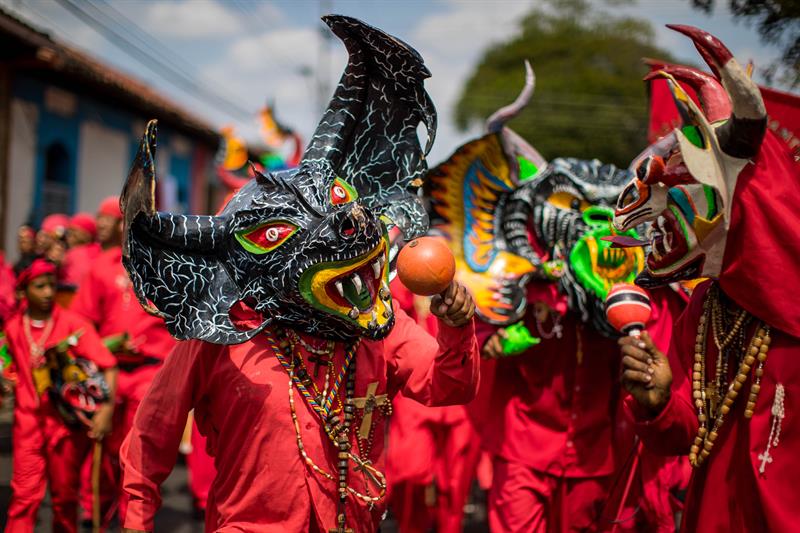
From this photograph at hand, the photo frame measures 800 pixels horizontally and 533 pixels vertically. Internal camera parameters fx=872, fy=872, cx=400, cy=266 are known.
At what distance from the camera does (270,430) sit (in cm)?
288

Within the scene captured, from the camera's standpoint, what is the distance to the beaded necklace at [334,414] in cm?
290

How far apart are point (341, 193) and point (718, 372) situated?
1375mm

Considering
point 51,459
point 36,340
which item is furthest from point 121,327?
point 51,459

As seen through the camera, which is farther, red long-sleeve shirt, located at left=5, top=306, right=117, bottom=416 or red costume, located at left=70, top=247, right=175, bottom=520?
red costume, located at left=70, top=247, right=175, bottom=520

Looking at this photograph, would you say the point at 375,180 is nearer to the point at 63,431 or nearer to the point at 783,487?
the point at 783,487

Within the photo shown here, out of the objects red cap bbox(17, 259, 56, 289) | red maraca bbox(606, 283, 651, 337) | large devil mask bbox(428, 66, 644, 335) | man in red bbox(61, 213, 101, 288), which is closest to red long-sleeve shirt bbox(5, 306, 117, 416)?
red cap bbox(17, 259, 56, 289)

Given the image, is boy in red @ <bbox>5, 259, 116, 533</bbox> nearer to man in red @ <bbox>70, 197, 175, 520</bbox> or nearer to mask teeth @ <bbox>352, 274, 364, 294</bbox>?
man in red @ <bbox>70, 197, 175, 520</bbox>

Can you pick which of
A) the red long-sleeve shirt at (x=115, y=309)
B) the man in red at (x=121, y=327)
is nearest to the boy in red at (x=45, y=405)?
the man in red at (x=121, y=327)

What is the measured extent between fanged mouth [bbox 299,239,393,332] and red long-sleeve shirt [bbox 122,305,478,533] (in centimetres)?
23

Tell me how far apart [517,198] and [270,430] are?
2303 mm

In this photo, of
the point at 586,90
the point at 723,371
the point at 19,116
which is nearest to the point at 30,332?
the point at 723,371

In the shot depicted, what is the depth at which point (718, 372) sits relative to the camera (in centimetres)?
278

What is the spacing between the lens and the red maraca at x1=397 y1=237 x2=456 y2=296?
2557mm

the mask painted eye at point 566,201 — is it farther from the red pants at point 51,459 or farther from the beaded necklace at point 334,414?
the red pants at point 51,459
